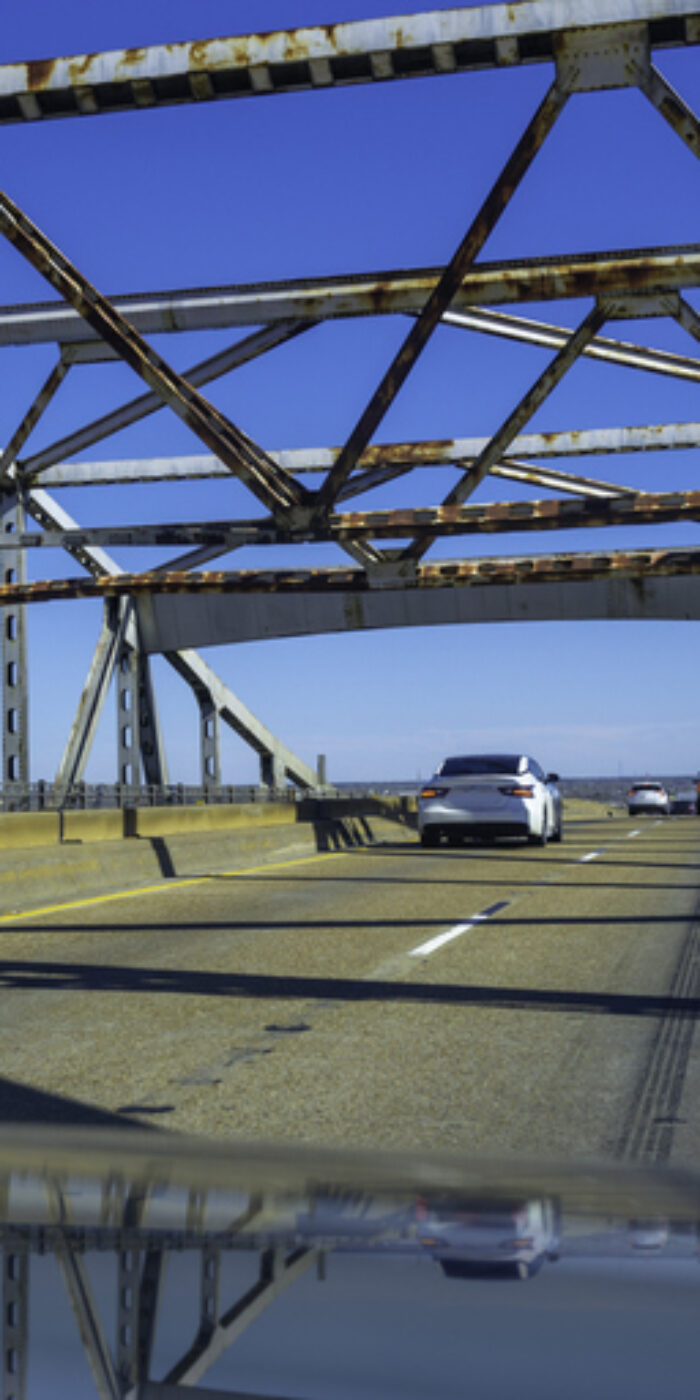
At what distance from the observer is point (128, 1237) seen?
319 centimetres

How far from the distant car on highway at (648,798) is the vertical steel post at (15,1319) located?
61055 millimetres

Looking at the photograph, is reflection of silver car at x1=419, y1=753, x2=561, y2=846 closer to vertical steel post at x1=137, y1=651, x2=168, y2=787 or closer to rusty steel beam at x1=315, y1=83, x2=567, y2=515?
rusty steel beam at x1=315, y1=83, x2=567, y2=515

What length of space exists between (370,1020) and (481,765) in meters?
16.7

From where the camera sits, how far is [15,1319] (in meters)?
2.58

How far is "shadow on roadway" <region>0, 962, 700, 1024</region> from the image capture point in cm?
841

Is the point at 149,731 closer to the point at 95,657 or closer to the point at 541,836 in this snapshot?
the point at 95,657

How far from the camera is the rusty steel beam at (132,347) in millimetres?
11602

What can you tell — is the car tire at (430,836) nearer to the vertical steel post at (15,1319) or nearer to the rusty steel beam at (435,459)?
the rusty steel beam at (435,459)

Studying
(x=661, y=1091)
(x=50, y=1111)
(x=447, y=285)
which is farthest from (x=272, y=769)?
(x=50, y=1111)

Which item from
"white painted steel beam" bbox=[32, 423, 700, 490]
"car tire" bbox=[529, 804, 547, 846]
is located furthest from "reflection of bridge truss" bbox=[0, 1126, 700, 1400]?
"car tire" bbox=[529, 804, 547, 846]

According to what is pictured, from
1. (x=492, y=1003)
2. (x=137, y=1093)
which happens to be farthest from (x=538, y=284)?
(x=137, y=1093)

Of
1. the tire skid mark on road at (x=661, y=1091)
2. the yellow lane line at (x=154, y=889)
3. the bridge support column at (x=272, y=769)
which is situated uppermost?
the bridge support column at (x=272, y=769)

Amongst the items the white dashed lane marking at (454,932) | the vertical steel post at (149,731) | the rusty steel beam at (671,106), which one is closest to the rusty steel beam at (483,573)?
the white dashed lane marking at (454,932)

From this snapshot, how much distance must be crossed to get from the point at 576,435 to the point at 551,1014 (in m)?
17.1
